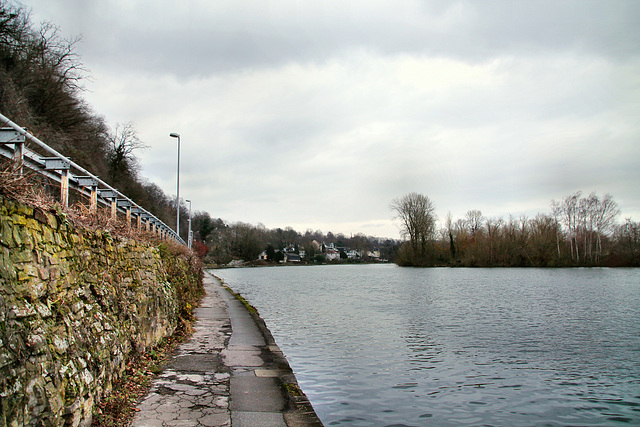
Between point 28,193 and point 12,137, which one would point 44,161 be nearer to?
point 12,137

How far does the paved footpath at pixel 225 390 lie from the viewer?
221 inches

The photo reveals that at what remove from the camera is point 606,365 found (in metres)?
10.7

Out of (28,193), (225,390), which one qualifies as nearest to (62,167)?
(28,193)

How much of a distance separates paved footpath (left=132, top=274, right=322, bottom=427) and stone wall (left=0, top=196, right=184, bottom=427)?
0.78 meters

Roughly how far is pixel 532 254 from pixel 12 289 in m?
71.6

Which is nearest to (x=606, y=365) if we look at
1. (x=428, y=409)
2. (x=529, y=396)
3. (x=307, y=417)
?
(x=529, y=396)

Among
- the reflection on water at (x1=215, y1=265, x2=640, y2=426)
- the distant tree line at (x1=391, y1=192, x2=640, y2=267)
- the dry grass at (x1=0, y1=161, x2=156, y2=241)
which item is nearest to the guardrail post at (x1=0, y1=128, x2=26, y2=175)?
the dry grass at (x1=0, y1=161, x2=156, y2=241)

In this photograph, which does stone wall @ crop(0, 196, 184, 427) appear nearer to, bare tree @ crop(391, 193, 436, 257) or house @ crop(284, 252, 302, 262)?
bare tree @ crop(391, 193, 436, 257)

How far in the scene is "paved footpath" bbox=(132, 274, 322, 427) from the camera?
18.4 feet

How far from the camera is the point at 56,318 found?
422 centimetres

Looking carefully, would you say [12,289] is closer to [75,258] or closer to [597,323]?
[75,258]

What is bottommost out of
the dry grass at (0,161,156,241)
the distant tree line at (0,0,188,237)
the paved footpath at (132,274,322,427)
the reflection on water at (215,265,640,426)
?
the reflection on water at (215,265,640,426)

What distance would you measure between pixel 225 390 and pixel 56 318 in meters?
3.27

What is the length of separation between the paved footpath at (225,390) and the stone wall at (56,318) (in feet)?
2.56
